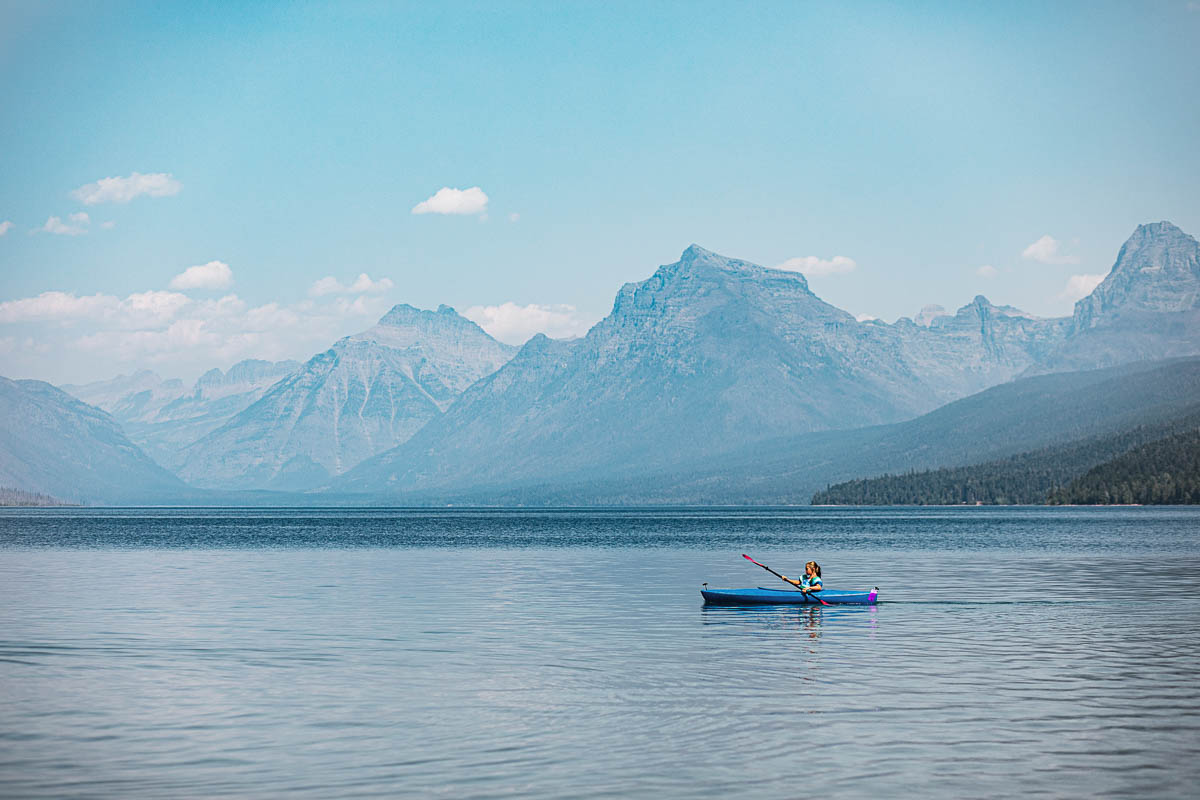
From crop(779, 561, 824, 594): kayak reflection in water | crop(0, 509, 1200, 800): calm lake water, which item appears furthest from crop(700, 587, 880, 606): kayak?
crop(0, 509, 1200, 800): calm lake water

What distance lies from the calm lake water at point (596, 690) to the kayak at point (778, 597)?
744 millimetres

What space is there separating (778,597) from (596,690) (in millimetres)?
34104

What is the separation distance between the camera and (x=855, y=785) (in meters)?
33.5

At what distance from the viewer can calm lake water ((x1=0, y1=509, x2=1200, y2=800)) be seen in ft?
114

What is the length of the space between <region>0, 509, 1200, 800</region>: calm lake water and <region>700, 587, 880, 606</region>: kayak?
2.44 feet

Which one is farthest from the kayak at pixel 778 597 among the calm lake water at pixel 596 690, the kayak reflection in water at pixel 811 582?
the calm lake water at pixel 596 690

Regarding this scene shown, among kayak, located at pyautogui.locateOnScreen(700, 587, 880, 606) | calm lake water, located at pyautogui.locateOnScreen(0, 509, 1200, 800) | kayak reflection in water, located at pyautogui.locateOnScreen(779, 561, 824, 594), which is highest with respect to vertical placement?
kayak reflection in water, located at pyautogui.locateOnScreen(779, 561, 824, 594)

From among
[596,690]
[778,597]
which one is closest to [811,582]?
[778,597]

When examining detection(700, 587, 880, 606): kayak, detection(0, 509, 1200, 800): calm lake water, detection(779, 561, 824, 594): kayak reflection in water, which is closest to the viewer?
detection(0, 509, 1200, 800): calm lake water

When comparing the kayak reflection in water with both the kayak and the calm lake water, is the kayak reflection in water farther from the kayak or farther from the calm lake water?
the calm lake water

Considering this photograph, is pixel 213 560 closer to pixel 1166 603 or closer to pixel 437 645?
pixel 437 645

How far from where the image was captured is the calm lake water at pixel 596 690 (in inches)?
1373

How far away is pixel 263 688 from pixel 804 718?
20.2 meters

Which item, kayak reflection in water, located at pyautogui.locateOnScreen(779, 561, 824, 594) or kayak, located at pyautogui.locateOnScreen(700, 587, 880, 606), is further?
kayak, located at pyautogui.locateOnScreen(700, 587, 880, 606)
